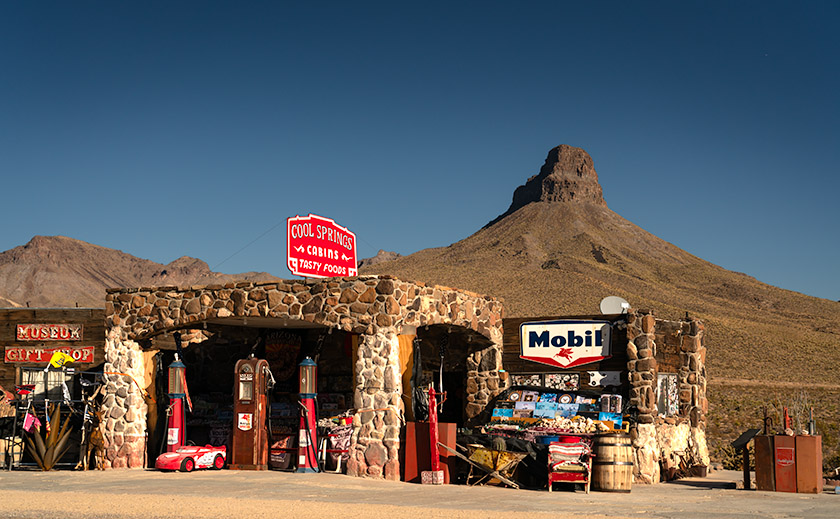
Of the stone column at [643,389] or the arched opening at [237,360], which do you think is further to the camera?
the arched opening at [237,360]

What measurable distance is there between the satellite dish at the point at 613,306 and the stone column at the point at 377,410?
590 cm

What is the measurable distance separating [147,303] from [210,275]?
510 feet

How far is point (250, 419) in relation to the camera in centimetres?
1712

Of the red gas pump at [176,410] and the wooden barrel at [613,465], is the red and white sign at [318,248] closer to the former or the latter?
the red gas pump at [176,410]

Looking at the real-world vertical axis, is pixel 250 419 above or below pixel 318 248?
below

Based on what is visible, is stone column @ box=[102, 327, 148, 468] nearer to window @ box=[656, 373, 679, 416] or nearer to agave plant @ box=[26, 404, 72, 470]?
agave plant @ box=[26, 404, 72, 470]

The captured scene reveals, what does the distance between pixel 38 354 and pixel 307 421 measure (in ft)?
33.0

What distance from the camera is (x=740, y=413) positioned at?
3728 centimetres

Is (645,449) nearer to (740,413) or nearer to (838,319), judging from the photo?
(740,413)

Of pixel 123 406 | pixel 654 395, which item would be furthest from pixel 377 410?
pixel 654 395

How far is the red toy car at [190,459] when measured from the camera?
55.4ft

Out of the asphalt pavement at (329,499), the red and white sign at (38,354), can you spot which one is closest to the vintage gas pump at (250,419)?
the asphalt pavement at (329,499)

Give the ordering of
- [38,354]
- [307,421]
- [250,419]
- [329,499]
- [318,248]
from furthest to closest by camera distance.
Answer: [38,354] → [318,248] → [250,419] → [307,421] → [329,499]

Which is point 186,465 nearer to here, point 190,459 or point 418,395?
point 190,459
